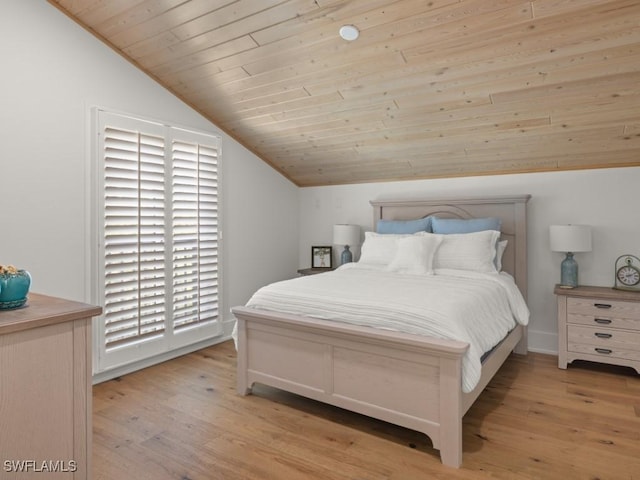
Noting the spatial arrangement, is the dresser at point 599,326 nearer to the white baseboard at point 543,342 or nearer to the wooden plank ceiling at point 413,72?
the white baseboard at point 543,342

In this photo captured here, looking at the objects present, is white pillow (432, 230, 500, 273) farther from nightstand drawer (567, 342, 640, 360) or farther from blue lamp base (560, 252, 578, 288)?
nightstand drawer (567, 342, 640, 360)

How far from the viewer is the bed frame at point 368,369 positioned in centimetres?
204

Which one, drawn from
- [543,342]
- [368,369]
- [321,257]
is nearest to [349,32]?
[368,369]

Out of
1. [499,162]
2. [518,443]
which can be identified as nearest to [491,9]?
[499,162]

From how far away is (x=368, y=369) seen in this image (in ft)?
7.57

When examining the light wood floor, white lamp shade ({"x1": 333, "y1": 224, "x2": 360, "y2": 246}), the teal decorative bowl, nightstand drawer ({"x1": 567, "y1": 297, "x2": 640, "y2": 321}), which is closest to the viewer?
the teal decorative bowl

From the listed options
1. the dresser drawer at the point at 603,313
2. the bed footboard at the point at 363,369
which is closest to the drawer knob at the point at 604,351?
the dresser drawer at the point at 603,313

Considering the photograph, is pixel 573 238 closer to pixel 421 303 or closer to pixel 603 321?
pixel 603 321

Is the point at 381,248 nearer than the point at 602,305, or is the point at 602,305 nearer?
the point at 602,305

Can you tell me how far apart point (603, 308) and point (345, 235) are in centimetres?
237

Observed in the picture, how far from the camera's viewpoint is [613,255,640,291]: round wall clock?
322 cm

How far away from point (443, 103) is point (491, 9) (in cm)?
86

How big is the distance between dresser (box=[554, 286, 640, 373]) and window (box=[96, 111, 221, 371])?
3.03 meters

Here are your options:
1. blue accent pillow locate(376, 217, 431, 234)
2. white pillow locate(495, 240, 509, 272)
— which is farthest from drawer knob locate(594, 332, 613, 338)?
blue accent pillow locate(376, 217, 431, 234)
